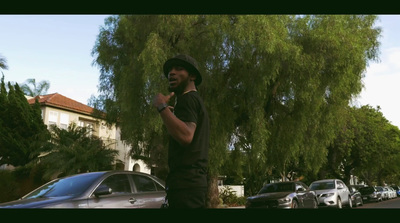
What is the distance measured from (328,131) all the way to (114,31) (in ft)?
35.5

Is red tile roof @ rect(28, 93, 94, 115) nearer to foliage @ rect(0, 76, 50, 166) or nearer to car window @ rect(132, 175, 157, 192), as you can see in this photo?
foliage @ rect(0, 76, 50, 166)

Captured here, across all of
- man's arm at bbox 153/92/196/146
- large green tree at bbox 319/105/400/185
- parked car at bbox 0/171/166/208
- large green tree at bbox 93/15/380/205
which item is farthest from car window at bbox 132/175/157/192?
large green tree at bbox 319/105/400/185

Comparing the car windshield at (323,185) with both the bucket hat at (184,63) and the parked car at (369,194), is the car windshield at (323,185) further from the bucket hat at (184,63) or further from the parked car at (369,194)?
the bucket hat at (184,63)

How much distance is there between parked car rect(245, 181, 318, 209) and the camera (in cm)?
1381

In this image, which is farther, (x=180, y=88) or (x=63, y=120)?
(x=63, y=120)

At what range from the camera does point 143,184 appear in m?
8.07

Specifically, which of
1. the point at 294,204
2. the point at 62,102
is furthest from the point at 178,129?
the point at 62,102

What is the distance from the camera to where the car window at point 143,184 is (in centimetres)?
793

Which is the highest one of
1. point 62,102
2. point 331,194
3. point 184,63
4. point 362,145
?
point 62,102

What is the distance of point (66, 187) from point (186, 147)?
17.3 ft

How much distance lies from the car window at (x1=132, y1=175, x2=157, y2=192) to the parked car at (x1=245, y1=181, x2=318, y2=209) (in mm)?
6777

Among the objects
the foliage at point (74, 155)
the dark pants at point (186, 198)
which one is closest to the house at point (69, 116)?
the foliage at point (74, 155)

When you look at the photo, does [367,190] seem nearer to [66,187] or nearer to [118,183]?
[118,183]
